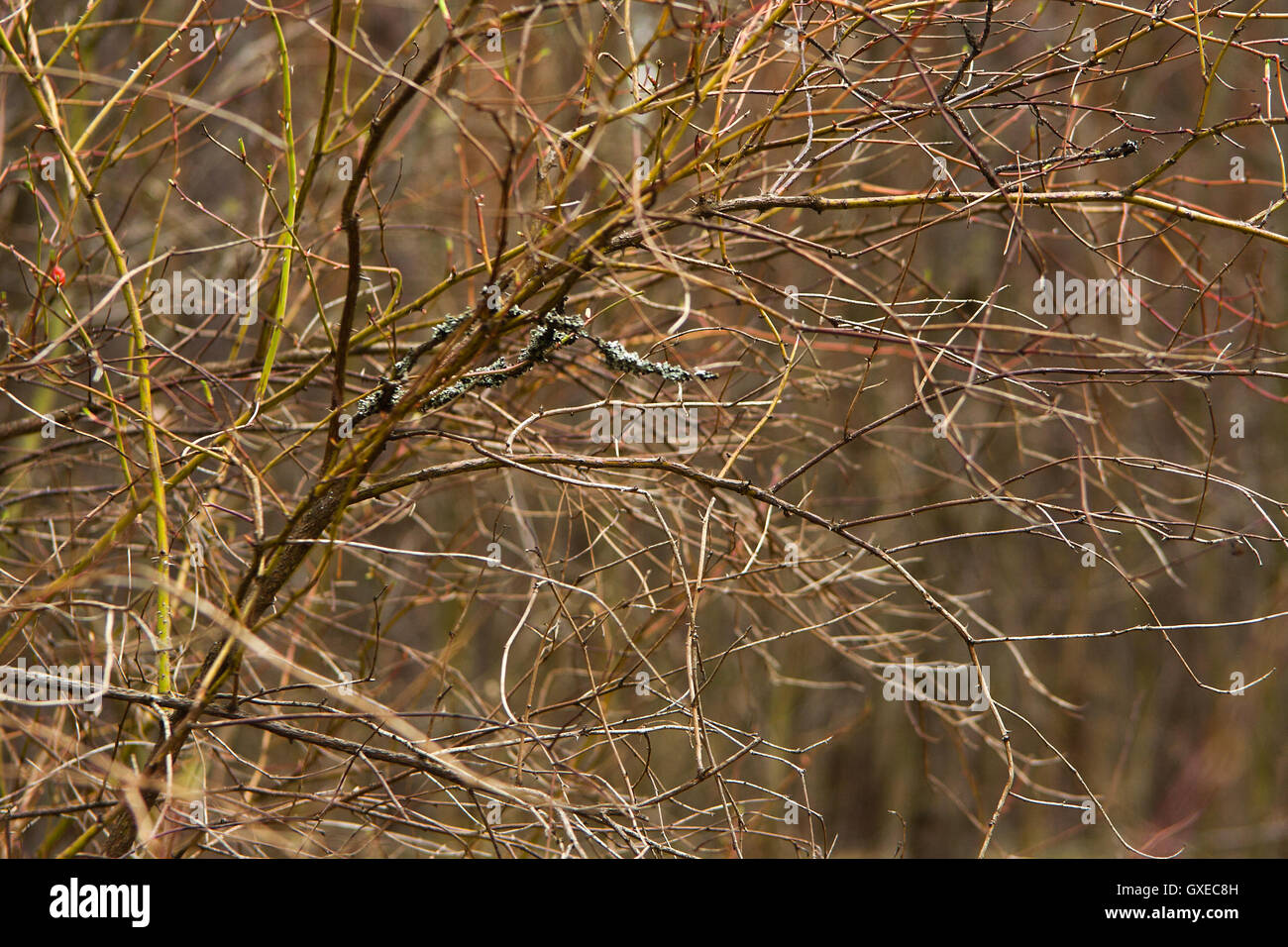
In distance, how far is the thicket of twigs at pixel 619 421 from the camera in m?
2.00

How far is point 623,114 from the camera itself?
1.78m

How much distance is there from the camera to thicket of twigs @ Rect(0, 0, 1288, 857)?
200 cm

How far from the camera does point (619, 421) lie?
249 cm

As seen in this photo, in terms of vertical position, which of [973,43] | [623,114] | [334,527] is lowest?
[334,527]

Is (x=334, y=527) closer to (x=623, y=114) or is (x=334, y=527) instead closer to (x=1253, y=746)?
(x=623, y=114)

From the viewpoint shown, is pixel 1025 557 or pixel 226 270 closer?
pixel 226 270

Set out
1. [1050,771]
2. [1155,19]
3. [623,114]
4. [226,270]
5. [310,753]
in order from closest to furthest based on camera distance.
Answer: [623,114] → [1155,19] → [310,753] → [226,270] → [1050,771]

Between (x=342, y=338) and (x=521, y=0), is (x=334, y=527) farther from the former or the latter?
(x=521, y=0)
